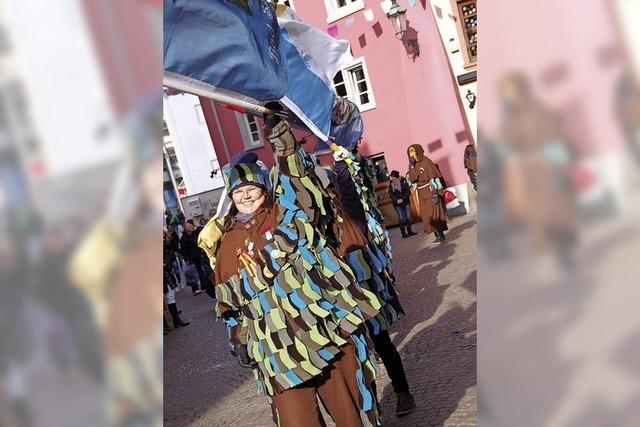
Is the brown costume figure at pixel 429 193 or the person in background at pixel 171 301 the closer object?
the person in background at pixel 171 301

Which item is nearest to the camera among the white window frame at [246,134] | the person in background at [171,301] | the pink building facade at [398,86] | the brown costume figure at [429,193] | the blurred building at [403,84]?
the person in background at [171,301]

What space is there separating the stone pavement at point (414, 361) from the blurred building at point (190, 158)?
734 inches

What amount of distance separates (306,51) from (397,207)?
31.3ft

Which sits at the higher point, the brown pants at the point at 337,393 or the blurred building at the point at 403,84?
the blurred building at the point at 403,84

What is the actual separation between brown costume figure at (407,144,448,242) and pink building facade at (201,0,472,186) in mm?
4508

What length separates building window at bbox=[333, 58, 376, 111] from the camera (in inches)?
739

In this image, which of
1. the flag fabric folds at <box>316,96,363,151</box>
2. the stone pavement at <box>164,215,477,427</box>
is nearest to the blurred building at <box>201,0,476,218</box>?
the stone pavement at <box>164,215,477,427</box>

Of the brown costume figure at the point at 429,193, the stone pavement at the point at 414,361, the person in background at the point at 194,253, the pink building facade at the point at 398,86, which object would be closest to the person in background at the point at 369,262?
the stone pavement at the point at 414,361

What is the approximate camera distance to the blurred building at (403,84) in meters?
16.5

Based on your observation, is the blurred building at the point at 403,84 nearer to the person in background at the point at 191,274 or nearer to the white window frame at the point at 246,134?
the white window frame at the point at 246,134
